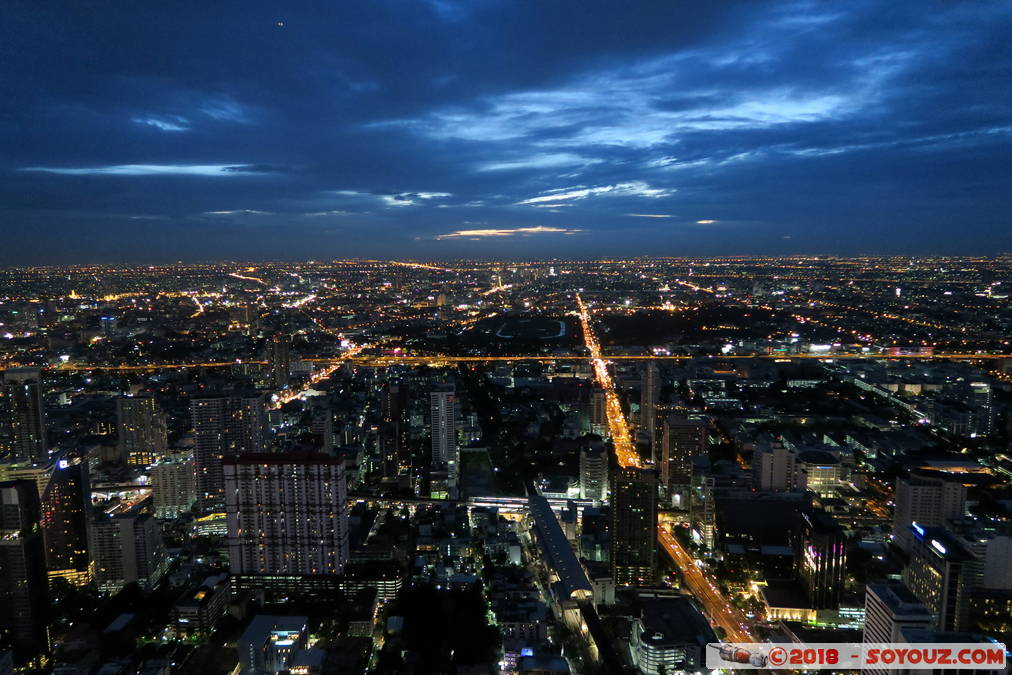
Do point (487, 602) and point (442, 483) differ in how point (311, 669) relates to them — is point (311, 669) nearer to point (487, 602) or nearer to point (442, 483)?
point (487, 602)

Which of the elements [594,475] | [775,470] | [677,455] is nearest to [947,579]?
[775,470]

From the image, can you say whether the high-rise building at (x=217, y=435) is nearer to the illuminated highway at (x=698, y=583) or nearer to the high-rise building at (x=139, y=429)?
the high-rise building at (x=139, y=429)

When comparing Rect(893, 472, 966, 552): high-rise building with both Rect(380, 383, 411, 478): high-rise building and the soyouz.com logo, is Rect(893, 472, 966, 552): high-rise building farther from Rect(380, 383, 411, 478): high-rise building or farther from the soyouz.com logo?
Rect(380, 383, 411, 478): high-rise building

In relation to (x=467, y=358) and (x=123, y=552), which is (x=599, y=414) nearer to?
(x=467, y=358)

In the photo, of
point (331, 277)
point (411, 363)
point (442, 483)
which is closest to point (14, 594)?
point (442, 483)

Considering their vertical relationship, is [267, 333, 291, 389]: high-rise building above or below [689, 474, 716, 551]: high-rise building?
above

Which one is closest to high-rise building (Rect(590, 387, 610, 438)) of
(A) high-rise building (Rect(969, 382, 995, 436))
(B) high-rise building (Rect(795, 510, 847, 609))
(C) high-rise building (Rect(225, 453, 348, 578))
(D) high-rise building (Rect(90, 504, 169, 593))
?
(B) high-rise building (Rect(795, 510, 847, 609))
